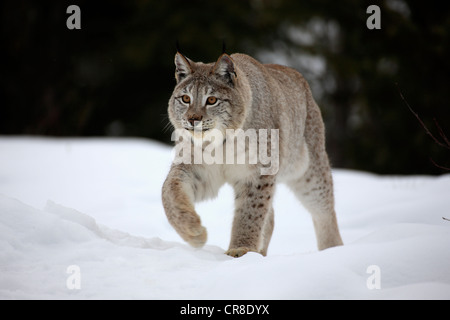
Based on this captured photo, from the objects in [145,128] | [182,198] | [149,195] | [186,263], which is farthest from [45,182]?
[145,128]

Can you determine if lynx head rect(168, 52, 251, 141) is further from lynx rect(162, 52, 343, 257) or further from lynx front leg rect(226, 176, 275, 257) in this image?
lynx front leg rect(226, 176, 275, 257)

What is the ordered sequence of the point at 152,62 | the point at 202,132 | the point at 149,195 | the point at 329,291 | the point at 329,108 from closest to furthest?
the point at 329,291
the point at 202,132
the point at 149,195
the point at 152,62
the point at 329,108

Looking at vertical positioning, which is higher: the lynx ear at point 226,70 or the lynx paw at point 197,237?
the lynx ear at point 226,70

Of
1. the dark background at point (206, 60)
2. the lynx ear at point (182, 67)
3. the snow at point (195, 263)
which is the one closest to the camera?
the snow at point (195, 263)

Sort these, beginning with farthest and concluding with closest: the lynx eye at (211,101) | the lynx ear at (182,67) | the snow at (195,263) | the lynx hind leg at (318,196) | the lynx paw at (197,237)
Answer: the lynx hind leg at (318,196) → the lynx ear at (182,67) → the lynx eye at (211,101) → the lynx paw at (197,237) → the snow at (195,263)

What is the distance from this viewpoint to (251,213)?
4.11m

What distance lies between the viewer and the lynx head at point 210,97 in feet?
13.3

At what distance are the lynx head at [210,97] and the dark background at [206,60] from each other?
5645 mm

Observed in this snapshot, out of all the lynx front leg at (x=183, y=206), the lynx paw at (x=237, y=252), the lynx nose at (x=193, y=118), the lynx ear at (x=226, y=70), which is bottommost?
the lynx paw at (x=237, y=252)

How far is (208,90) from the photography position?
413cm

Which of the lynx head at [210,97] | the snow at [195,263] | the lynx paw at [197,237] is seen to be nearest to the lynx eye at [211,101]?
the lynx head at [210,97]

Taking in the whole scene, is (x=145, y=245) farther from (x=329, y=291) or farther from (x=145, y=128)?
(x=145, y=128)

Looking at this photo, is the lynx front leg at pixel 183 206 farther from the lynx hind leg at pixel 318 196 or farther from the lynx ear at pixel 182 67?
the lynx hind leg at pixel 318 196

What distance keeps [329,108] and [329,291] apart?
13.2 m
